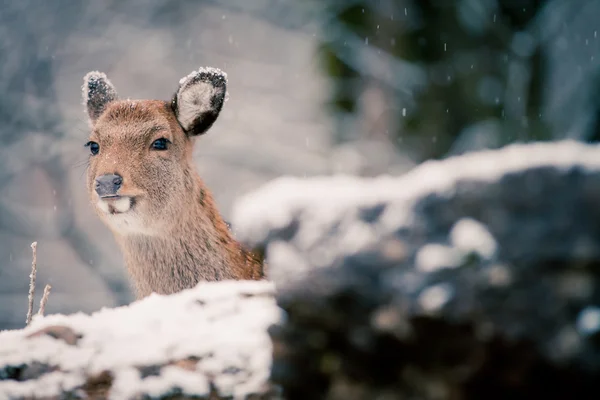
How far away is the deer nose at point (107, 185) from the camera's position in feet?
11.8

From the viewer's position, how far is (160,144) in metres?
3.97

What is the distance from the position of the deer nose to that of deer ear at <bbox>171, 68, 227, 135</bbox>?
0.68 meters

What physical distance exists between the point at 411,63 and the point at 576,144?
35.7 feet

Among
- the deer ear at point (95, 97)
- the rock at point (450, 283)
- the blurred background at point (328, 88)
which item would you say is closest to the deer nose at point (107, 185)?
the deer ear at point (95, 97)

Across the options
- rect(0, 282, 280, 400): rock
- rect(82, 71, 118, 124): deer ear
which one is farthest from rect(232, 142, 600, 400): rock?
rect(82, 71, 118, 124): deer ear

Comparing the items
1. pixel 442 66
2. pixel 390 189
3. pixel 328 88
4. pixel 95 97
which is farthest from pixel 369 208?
pixel 328 88

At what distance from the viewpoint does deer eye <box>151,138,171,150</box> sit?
155 inches

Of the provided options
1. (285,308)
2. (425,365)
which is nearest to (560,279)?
(425,365)

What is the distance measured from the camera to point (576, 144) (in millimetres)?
1479

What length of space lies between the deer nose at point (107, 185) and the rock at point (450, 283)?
2230 millimetres

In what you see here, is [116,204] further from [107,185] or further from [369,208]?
[369,208]

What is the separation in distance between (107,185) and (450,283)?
2572 millimetres

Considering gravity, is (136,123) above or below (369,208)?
above

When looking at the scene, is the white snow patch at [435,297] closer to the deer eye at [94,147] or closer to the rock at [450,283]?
the rock at [450,283]
